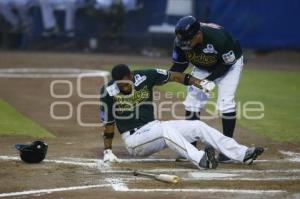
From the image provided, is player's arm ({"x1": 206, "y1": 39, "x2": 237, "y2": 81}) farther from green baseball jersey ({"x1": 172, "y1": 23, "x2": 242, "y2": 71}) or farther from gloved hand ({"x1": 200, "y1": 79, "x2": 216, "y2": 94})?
gloved hand ({"x1": 200, "y1": 79, "x2": 216, "y2": 94})

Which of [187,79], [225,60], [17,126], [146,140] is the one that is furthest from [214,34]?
[17,126]

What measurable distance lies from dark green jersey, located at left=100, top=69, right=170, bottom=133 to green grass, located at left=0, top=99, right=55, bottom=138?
2.33 meters

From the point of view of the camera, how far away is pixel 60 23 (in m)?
Result: 26.0

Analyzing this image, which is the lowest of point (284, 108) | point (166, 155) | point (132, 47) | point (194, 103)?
point (132, 47)

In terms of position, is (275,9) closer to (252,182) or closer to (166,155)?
(166,155)

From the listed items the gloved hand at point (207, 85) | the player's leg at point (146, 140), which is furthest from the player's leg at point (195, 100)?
the player's leg at point (146, 140)

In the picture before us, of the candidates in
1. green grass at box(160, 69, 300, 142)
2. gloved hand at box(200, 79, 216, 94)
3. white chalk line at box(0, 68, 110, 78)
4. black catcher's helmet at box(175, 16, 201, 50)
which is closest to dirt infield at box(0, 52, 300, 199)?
green grass at box(160, 69, 300, 142)

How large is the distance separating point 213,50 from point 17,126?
3815mm

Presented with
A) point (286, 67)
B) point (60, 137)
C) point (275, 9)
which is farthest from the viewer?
point (275, 9)

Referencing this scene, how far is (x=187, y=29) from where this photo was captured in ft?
26.8

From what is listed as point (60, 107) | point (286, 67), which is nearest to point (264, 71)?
point (286, 67)

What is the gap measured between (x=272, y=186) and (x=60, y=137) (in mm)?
4027

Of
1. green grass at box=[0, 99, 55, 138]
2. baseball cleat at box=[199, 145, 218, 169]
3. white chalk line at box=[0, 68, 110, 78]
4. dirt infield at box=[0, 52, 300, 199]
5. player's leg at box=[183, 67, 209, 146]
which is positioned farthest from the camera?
white chalk line at box=[0, 68, 110, 78]

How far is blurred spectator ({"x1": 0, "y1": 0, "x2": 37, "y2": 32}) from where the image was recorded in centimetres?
2530
